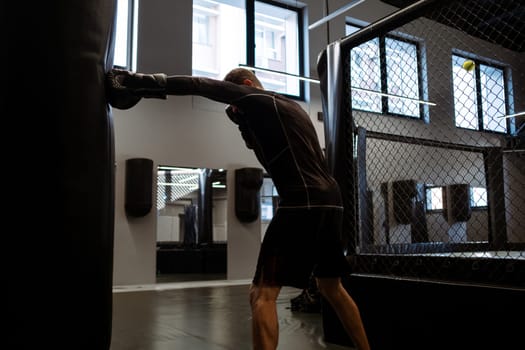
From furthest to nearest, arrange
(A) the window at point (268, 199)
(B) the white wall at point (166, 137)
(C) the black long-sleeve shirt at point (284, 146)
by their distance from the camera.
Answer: (A) the window at point (268, 199) → (B) the white wall at point (166, 137) → (C) the black long-sleeve shirt at point (284, 146)

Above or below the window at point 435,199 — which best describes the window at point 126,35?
above

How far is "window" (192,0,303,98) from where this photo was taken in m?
7.81

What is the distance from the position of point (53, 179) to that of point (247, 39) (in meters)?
7.20

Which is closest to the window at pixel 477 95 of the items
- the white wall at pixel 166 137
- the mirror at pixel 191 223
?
the white wall at pixel 166 137

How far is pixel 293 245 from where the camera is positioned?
66.2 inches

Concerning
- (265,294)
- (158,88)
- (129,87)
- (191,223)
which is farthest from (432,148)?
(129,87)

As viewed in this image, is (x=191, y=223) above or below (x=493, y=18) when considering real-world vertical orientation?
below

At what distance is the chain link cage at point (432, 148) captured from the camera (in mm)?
2773

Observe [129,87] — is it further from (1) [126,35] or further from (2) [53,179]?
(1) [126,35]

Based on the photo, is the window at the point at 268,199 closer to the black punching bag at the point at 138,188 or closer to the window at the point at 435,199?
the window at the point at 435,199

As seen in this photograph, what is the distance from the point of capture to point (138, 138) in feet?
22.0

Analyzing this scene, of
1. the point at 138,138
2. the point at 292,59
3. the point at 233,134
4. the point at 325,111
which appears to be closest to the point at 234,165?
the point at 233,134

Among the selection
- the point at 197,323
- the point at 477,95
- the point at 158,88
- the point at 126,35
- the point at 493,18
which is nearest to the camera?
the point at 158,88

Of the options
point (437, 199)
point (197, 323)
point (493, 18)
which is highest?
point (493, 18)
